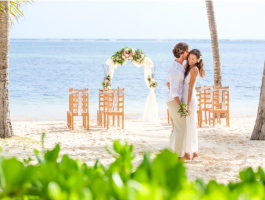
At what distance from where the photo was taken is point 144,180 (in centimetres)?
77

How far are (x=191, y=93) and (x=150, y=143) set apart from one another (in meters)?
2.16

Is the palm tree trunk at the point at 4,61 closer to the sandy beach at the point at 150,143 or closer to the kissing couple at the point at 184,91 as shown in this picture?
the sandy beach at the point at 150,143

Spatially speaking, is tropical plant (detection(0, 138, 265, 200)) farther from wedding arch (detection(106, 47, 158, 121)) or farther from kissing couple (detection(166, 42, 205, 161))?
wedding arch (detection(106, 47, 158, 121))

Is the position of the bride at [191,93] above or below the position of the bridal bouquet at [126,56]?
below

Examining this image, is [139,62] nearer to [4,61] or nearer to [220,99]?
[220,99]

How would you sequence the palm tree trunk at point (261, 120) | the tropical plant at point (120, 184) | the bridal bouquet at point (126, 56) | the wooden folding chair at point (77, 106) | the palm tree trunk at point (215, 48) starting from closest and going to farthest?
the tropical plant at point (120, 184) → the palm tree trunk at point (261, 120) → the wooden folding chair at point (77, 106) → the bridal bouquet at point (126, 56) → the palm tree trunk at point (215, 48)

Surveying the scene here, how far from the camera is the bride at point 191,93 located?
15.0 feet

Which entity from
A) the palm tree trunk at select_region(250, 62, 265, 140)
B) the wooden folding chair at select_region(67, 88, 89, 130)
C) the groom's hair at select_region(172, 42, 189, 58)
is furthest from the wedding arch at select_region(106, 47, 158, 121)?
the groom's hair at select_region(172, 42, 189, 58)

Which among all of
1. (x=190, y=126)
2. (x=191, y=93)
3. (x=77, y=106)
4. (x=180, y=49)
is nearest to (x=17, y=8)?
(x=77, y=106)

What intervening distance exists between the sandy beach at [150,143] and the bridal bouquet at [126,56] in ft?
6.01

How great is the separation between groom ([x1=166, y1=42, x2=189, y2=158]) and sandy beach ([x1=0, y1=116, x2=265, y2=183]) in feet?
1.43

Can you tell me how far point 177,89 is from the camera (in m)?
4.64

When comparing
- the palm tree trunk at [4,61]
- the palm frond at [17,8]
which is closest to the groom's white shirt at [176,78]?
the palm tree trunk at [4,61]

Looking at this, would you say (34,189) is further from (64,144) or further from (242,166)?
(64,144)
